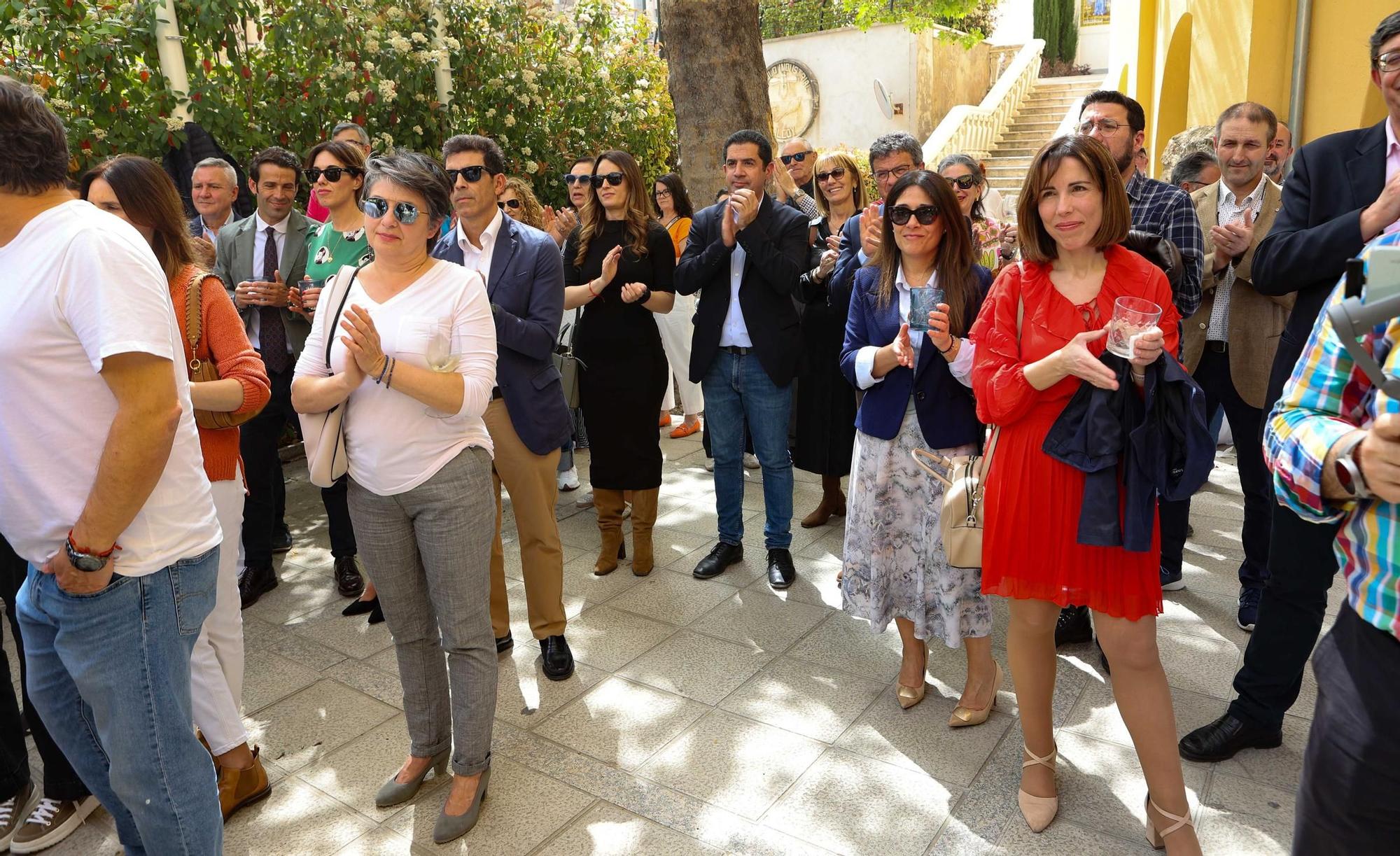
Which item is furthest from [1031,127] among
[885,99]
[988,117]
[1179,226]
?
[1179,226]

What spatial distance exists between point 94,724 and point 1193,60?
1049cm

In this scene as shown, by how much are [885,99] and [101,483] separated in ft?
61.9

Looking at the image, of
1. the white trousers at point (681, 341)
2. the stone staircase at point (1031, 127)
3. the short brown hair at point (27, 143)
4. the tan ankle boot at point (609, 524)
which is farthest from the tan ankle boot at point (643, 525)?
the stone staircase at point (1031, 127)

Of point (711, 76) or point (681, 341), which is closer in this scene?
point (711, 76)

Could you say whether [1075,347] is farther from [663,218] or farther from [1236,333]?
[663,218]

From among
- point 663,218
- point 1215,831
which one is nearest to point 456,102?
point 663,218

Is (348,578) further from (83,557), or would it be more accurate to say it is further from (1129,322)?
(1129,322)

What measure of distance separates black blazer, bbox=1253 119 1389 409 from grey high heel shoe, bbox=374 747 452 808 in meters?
2.95

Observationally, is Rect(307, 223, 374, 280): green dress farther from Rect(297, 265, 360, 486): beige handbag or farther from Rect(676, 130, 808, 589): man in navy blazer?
Rect(676, 130, 808, 589): man in navy blazer

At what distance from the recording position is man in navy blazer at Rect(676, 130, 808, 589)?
4660mm

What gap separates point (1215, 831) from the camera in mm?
2791

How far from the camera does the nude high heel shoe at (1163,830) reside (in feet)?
8.47

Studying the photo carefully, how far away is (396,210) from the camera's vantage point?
2.80 meters

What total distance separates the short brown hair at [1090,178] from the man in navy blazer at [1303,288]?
1.89ft
